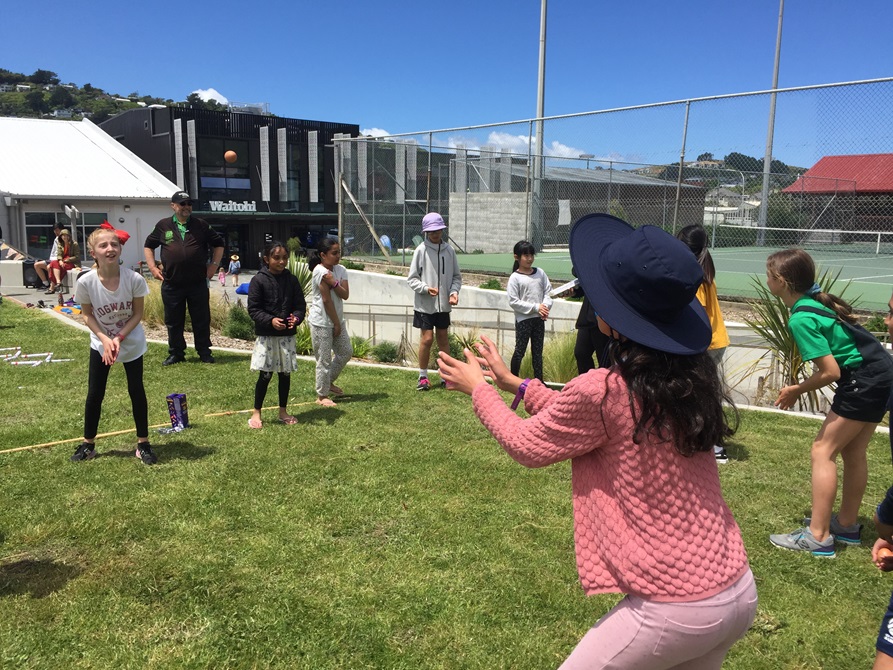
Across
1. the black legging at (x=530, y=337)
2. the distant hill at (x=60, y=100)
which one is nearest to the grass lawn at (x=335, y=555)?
the black legging at (x=530, y=337)

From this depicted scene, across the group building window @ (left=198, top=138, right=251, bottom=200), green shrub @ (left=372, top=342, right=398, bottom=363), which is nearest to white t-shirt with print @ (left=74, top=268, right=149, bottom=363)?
green shrub @ (left=372, top=342, right=398, bottom=363)

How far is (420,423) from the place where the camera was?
6684 millimetres

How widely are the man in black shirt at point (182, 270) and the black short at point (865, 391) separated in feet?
25.3

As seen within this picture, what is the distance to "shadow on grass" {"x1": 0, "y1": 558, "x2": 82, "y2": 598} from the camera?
3535 mm

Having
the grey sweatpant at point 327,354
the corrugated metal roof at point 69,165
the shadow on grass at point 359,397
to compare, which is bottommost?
the shadow on grass at point 359,397

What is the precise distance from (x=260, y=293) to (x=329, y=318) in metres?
0.98

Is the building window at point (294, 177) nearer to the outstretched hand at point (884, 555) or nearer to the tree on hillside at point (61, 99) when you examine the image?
the outstretched hand at point (884, 555)

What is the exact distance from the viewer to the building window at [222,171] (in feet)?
129

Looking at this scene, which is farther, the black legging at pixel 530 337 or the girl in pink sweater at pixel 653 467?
the black legging at pixel 530 337

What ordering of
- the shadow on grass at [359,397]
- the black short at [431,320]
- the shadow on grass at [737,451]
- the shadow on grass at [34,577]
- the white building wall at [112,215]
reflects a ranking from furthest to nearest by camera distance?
the white building wall at [112,215]
the black short at [431,320]
the shadow on grass at [359,397]
the shadow on grass at [737,451]
the shadow on grass at [34,577]

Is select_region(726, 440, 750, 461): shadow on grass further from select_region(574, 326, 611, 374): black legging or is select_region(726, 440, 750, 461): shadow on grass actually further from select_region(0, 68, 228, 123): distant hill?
select_region(0, 68, 228, 123): distant hill

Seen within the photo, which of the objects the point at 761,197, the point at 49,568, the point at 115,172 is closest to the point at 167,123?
the point at 115,172

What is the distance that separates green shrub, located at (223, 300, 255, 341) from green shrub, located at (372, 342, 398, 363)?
241 cm

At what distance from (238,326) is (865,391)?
10.2m
